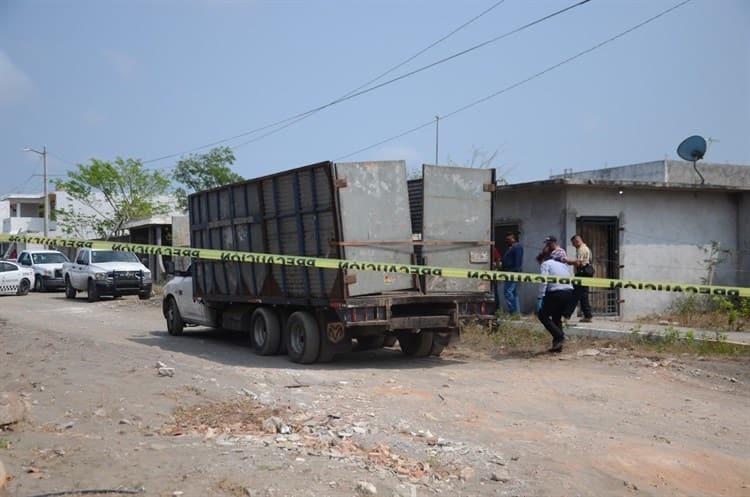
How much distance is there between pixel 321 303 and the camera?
10234 millimetres

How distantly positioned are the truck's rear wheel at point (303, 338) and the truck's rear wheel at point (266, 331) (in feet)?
1.70

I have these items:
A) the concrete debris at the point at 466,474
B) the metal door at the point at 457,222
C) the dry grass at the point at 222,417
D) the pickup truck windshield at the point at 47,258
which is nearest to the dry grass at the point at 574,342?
the metal door at the point at 457,222

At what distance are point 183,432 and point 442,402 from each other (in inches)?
117

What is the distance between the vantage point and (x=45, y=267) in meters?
29.6

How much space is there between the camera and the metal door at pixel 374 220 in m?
9.95

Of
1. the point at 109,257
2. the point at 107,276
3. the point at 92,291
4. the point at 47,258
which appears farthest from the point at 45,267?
the point at 107,276

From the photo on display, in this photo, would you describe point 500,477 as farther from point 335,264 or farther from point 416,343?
point 416,343

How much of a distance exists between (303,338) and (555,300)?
12.6 ft

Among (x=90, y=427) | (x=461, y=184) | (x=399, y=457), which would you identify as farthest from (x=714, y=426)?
(x=90, y=427)

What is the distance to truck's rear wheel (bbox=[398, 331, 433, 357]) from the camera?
451 inches

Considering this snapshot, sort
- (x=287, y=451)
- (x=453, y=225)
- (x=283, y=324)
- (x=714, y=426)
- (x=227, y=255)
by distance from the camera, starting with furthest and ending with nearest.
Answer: (x=283, y=324) → (x=453, y=225) → (x=227, y=255) → (x=714, y=426) → (x=287, y=451)

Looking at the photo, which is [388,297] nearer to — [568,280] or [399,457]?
[568,280]

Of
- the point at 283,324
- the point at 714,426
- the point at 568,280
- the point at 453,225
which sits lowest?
the point at 714,426

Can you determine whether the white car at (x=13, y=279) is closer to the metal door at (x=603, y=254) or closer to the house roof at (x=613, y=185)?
the house roof at (x=613, y=185)
